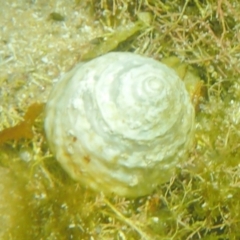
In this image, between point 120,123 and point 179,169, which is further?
point 179,169

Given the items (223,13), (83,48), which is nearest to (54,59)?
(83,48)

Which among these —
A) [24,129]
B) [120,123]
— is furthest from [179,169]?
[24,129]

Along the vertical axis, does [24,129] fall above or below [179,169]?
above

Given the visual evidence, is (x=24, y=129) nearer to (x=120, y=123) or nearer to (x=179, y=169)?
(x=120, y=123)
